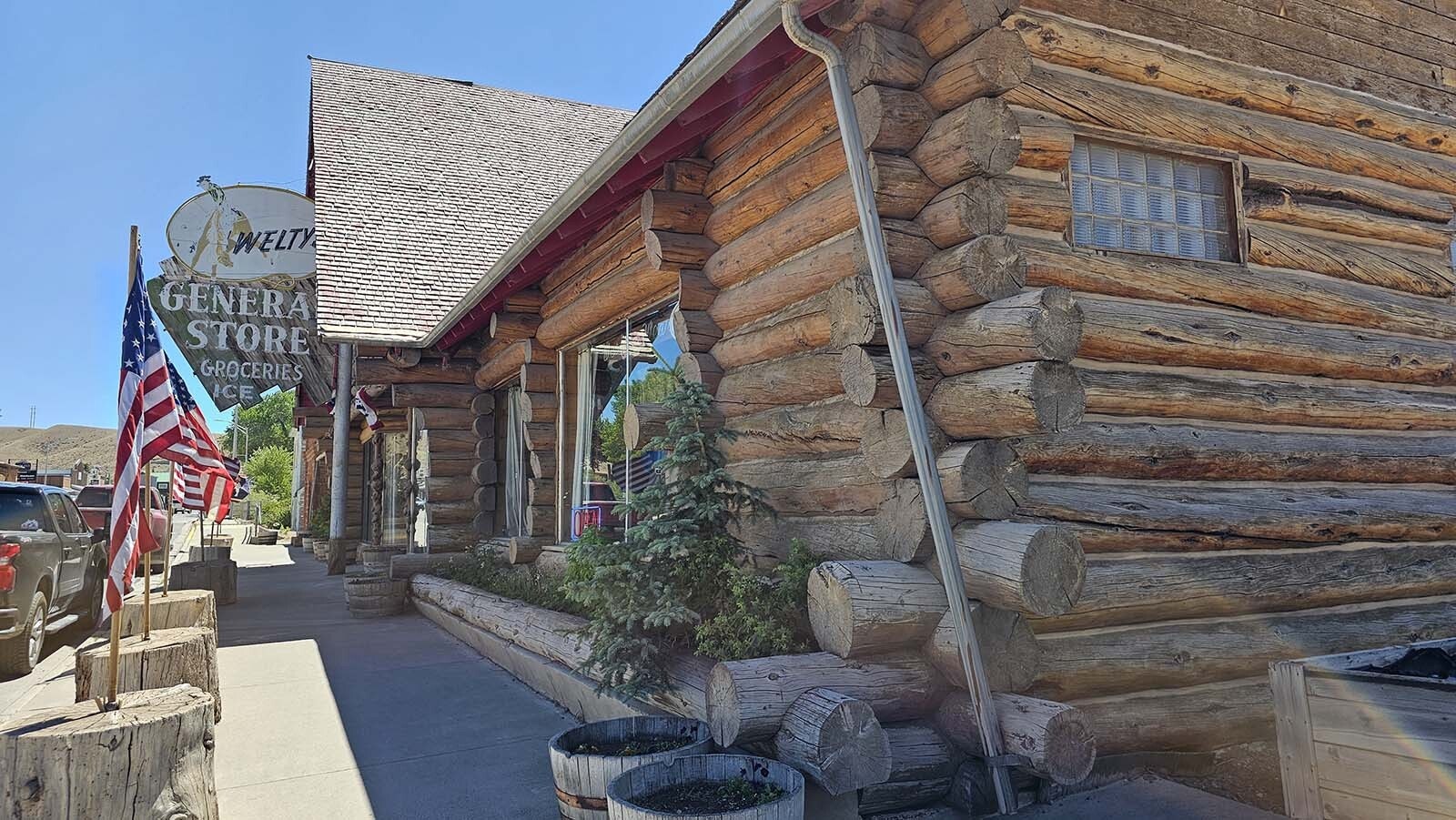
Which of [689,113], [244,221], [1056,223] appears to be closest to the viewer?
[1056,223]

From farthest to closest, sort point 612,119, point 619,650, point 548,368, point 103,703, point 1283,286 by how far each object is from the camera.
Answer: point 612,119 → point 548,368 → point 1283,286 → point 619,650 → point 103,703

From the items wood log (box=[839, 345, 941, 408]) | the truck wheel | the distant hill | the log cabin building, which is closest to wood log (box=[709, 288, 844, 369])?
the log cabin building

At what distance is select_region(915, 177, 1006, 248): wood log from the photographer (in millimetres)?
4141

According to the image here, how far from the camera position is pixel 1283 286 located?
5.19 m

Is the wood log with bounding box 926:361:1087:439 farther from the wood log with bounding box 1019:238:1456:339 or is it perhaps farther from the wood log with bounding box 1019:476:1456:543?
the wood log with bounding box 1019:238:1456:339

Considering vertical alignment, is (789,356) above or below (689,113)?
below

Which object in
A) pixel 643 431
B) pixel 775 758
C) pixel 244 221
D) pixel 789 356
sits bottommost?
pixel 775 758

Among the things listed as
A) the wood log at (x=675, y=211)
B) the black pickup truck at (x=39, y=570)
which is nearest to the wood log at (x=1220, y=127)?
the wood log at (x=675, y=211)

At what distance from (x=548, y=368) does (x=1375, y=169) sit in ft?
25.2

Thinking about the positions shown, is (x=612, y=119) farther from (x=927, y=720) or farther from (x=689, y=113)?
(x=927, y=720)

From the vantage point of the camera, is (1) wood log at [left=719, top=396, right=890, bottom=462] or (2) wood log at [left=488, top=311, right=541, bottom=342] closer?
(1) wood log at [left=719, top=396, right=890, bottom=462]

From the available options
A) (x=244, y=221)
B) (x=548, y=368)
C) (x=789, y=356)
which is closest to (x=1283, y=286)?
(x=789, y=356)

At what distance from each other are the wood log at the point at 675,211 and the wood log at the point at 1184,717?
3.97m

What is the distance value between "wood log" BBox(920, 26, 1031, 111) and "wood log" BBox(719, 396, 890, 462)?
1590mm
